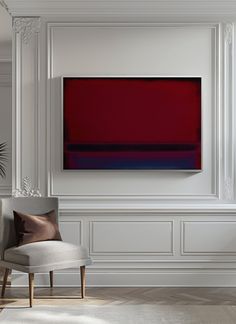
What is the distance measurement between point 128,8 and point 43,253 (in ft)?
7.46

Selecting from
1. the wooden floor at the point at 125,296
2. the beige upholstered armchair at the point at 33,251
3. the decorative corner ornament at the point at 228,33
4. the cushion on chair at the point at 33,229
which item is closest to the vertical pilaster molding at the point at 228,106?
the decorative corner ornament at the point at 228,33

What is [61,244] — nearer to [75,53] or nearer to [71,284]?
[71,284]

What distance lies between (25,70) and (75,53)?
1.55 feet

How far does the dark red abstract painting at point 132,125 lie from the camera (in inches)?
215

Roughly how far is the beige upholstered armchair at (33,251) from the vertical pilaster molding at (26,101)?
317 millimetres

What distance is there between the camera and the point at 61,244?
15.9ft

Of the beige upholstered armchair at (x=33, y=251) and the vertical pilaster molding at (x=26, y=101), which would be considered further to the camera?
the vertical pilaster molding at (x=26, y=101)

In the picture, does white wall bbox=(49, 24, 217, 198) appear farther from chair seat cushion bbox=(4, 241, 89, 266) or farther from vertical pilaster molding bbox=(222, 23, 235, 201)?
chair seat cushion bbox=(4, 241, 89, 266)

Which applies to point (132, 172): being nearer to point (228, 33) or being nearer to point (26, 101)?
point (26, 101)

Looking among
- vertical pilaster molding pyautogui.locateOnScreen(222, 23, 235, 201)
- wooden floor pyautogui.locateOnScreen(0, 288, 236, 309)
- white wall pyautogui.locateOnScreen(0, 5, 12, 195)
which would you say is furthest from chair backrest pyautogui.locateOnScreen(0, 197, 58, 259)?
white wall pyautogui.locateOnScreen(0, 5, 12, 195)

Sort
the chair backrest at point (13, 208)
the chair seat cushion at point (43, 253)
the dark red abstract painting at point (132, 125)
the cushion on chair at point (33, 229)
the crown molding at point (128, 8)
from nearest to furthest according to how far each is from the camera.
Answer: the chair seat cushion at point (43, 253) < the cushion on chair at point (33, 229) < the chair backrest at point (13, 208) < the crown molding at point (128, 8) < the dark red abstract painting at point (132, 125)

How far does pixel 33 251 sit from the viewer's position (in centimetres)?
468

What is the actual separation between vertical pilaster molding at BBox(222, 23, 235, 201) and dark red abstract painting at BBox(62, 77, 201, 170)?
239mm

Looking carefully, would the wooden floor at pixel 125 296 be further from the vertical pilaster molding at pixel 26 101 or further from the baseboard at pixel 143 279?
the vertical pilaster molding at pixel 26 101
